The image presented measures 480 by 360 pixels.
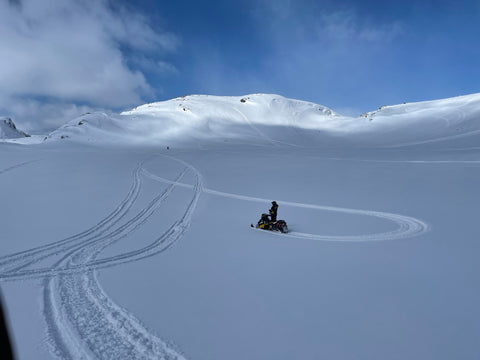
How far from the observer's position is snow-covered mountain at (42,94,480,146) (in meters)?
45.5

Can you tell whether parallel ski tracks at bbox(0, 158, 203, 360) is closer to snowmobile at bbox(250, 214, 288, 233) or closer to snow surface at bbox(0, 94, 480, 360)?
snow surface at bbox(0, 94, 480, 360)

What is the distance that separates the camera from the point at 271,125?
214ft

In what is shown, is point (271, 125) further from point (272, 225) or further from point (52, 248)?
point (52, 248)

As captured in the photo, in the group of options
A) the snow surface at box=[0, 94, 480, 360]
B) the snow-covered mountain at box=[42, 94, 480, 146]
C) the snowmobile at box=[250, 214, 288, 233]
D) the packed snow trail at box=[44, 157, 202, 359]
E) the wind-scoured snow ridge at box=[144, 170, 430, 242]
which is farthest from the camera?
the snow-covered mountain at box=[42, 94, 480, 146]

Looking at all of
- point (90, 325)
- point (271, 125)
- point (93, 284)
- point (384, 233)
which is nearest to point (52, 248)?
point (93, 284)

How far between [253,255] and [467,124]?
49.6 m

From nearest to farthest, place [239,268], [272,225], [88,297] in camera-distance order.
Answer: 1. [88,297]
2. [239,268]
3. [272,225]

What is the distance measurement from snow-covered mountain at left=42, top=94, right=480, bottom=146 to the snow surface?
3248 cm

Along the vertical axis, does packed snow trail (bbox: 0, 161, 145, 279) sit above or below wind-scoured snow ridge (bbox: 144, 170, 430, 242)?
below

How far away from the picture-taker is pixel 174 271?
571 cm

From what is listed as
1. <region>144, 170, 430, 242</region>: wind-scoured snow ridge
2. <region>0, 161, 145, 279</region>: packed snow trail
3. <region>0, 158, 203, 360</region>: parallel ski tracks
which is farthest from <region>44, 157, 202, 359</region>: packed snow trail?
<region>144, 170, 430, 242</region>: wind-scoured snow ridge

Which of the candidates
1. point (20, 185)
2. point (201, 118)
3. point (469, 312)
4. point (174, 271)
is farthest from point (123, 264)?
point (201, 118)

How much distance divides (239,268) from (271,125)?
202 feet

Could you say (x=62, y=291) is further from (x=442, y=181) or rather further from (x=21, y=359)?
(x=442, y=181)
